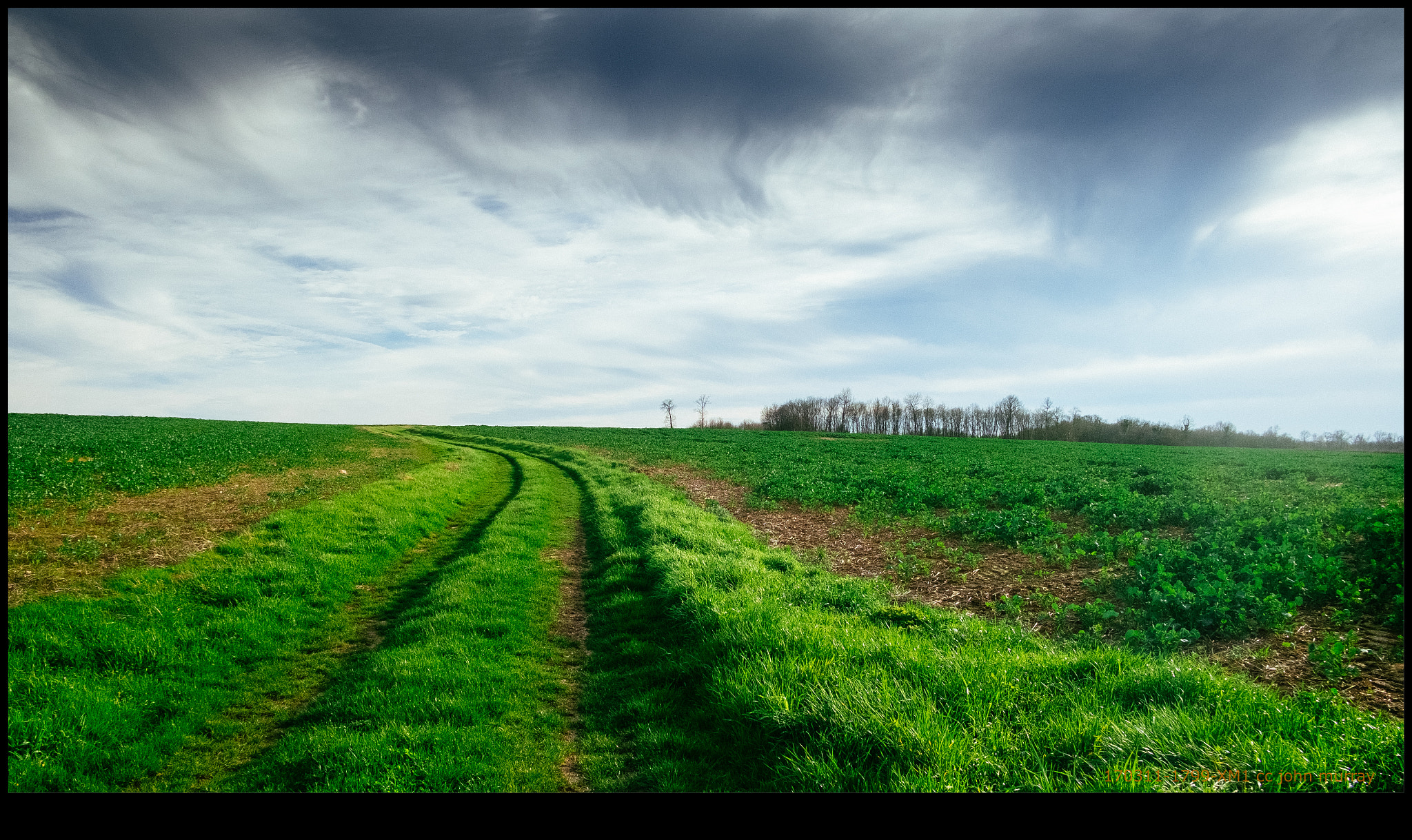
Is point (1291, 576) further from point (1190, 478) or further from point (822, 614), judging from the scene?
point (1190, 478)

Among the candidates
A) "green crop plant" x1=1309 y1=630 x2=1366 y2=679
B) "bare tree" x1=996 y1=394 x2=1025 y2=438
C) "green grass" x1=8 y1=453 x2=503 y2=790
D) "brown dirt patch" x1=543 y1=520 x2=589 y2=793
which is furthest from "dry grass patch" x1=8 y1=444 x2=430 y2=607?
"bare tree" x1=996 y1=394 x2=1025 y2=438

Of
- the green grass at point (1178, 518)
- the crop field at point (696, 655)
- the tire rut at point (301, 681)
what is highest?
the green grass at point (1178, 518)

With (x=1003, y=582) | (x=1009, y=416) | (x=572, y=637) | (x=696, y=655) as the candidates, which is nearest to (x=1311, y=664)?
(x=1003, y=582)

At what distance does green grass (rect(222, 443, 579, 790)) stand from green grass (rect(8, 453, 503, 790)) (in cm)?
124

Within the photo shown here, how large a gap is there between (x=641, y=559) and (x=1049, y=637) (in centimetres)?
726

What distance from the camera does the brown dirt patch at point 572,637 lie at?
558 cm

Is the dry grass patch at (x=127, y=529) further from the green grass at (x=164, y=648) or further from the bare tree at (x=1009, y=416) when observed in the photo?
the bare tree at (x=1009, y=416)

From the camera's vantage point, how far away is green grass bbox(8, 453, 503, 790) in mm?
5777

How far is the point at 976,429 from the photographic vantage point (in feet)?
358

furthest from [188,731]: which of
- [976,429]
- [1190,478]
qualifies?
[976,429]

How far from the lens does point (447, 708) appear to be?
20.9 feet

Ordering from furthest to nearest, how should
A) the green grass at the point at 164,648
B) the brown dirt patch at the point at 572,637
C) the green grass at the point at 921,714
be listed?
the green grass at the point at 164,648, the brown dirt patch at the point at 572,637, the green grass at the point at 921,714

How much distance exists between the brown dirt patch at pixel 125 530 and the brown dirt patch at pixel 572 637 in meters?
7.21

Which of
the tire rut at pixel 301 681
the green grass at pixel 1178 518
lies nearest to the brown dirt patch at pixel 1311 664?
the green grass at pixel 1178 518
